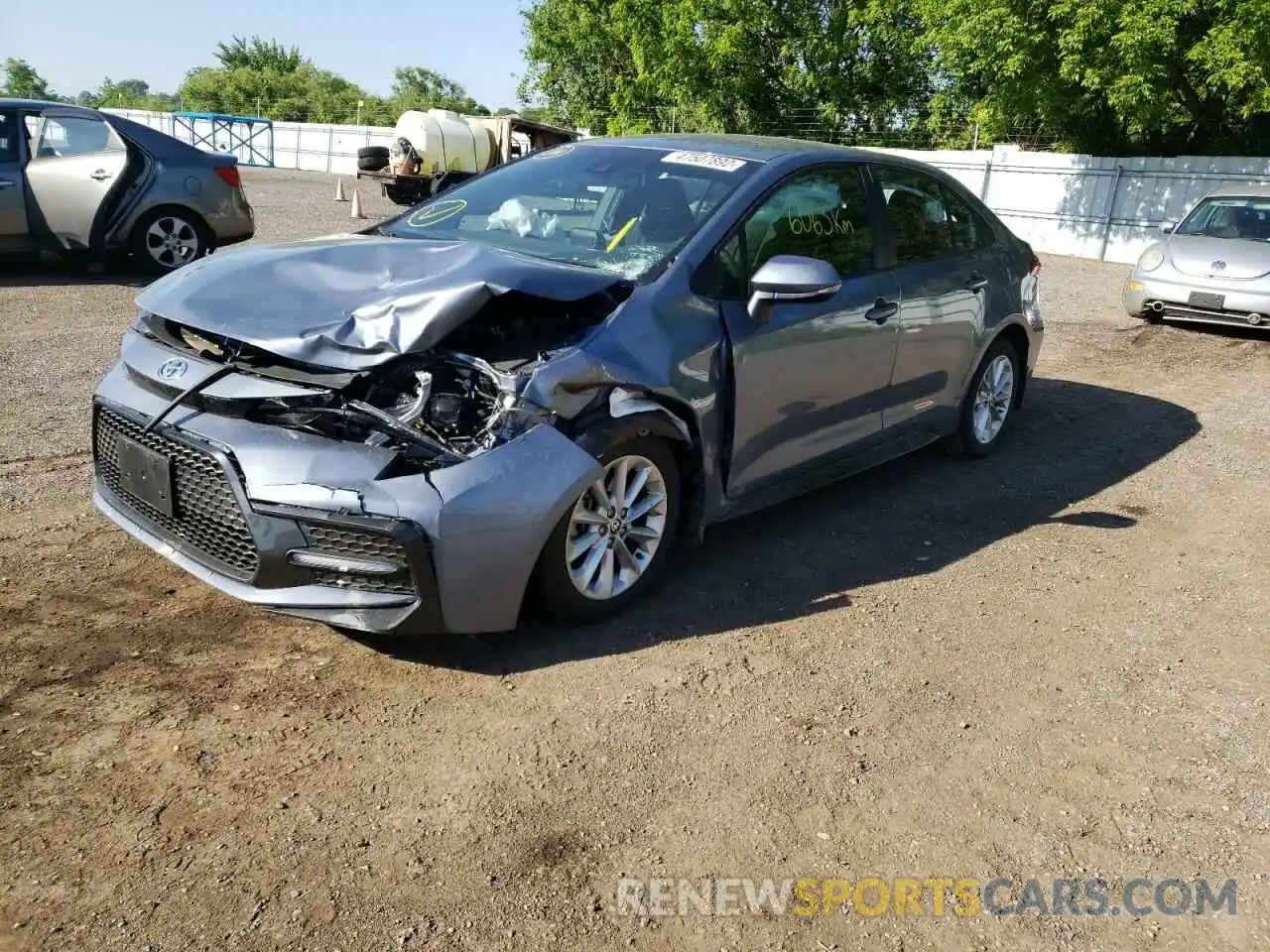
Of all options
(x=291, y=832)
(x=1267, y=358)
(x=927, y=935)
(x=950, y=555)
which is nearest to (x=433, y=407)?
(x=291, y=832)

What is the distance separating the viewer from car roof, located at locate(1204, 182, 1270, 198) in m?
11.4

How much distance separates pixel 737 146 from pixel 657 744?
111 inches

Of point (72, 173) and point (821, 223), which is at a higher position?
point (821, 223)

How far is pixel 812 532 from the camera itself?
4.99 metres

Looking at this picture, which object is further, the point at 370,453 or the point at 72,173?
the point at 72,173

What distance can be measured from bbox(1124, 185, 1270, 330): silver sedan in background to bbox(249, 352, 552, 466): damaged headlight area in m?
9.30

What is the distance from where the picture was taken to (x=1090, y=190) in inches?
836

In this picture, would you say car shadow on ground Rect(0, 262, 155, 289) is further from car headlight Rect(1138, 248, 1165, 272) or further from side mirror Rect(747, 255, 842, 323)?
car headlight Rect(1138, 248, 1165, 272)

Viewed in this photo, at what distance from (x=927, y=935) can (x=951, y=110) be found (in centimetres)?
2787

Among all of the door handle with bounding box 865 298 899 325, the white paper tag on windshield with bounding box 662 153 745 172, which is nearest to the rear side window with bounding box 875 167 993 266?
the door handle with bounding box 865 298 899 325

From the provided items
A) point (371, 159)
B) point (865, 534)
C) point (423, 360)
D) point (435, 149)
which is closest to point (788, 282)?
point (423, 360)

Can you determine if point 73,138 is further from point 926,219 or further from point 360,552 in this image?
point 360,552

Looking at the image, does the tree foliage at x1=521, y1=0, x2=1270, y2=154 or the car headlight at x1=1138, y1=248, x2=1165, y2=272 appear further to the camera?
the tree foliage at x1=521, y1=0, x2=1270, y2=154

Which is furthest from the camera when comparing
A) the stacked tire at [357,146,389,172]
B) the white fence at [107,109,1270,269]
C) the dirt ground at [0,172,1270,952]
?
the stacked tire at [357,146,389,172]
